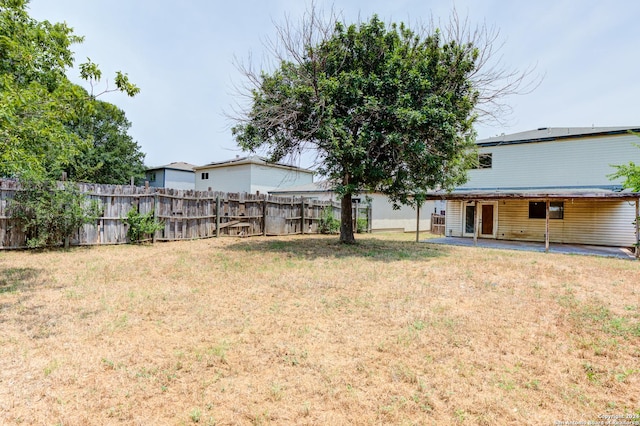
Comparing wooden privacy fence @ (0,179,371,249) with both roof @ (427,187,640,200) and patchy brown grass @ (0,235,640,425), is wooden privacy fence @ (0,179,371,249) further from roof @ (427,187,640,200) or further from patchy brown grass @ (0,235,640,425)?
roof @ (427,187,640,200)

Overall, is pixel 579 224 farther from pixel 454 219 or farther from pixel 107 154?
pixel 107 154

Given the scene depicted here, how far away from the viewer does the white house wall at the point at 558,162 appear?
1465cm

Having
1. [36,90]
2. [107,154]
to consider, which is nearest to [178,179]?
[107,154]

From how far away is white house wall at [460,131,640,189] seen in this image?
14649 mm

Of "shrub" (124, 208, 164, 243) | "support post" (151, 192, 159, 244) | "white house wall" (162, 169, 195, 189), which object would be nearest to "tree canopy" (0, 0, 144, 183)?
"shrub" (124, 208, 164, 243)

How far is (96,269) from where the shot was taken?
7570mm

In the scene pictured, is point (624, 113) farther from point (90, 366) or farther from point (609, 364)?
point (90, 366)

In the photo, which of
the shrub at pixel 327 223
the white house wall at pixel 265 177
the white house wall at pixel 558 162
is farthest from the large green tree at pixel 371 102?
the white house wall at pixel 265 177

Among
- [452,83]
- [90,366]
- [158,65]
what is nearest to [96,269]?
[90,366]

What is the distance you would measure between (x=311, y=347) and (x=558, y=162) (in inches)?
667

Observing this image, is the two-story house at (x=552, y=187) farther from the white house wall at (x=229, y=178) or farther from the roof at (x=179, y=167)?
the roof at (x=179, y=167)

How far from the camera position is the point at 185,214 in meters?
12.9

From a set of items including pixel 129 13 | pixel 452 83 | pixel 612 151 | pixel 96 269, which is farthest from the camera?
pixel 612 151

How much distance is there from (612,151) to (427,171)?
10083 mm
